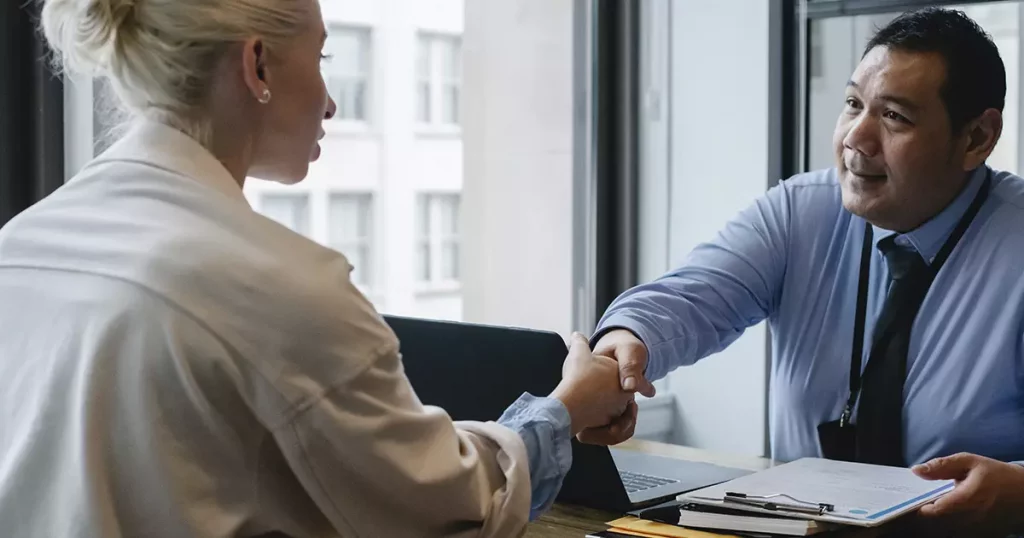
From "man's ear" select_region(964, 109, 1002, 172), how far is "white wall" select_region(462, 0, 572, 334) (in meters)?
1.76

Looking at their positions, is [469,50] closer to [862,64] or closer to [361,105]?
[361,105]

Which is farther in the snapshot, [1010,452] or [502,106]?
[502,106]

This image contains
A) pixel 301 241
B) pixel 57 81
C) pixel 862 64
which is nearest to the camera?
pixel 301 241

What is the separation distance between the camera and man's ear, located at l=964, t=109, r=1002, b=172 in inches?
80.6

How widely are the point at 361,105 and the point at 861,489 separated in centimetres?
254

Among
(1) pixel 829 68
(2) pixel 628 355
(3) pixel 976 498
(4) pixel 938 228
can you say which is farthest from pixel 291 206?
(3) pixel 976 498

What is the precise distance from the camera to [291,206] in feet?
12.4

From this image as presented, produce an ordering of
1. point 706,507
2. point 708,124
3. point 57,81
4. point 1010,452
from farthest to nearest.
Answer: point 708,124 → point 57,81 → point 1010,452 → point 706,507

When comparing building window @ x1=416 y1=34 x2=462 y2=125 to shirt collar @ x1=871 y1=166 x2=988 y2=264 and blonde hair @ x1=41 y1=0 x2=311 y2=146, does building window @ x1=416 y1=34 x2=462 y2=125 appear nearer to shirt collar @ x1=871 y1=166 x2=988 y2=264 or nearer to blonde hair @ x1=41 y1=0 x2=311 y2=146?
shirt collar @ x1=871 y1=166 x2=988 y2=264

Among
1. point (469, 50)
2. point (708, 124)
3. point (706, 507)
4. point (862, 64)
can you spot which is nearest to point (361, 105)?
point (469, 50)

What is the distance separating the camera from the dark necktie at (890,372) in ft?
6.33

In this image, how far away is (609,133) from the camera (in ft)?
12.1

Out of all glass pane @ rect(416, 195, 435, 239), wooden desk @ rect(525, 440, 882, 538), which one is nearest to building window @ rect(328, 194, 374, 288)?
glass pane @ rect(416, 195, 435, 239)

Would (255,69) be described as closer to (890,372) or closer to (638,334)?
(638,334)
